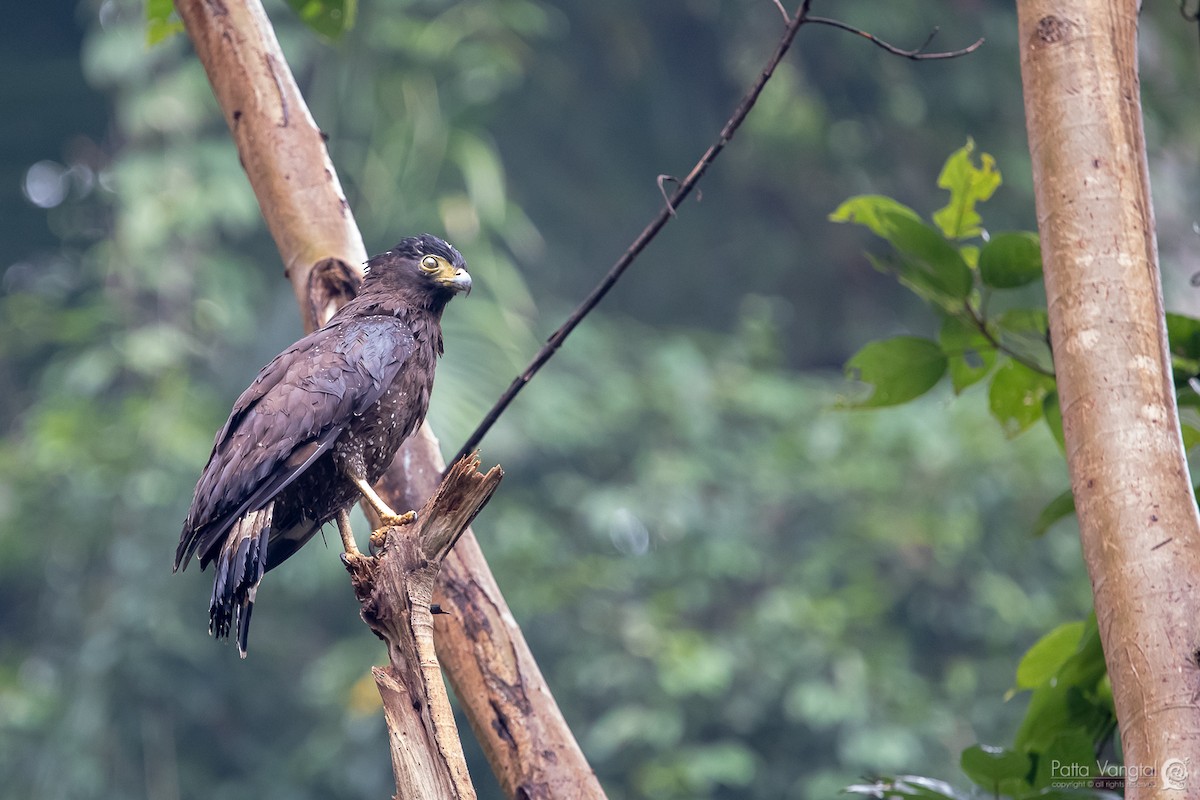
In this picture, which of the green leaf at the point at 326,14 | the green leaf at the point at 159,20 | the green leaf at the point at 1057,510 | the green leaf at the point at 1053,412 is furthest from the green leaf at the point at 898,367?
the green leaf at the point at 159,20

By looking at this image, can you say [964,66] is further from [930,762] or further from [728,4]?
[930,762]

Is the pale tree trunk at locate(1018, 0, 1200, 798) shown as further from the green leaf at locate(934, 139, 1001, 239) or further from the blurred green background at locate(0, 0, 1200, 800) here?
the blurred green background at locate(0, 0, 1200, 800)

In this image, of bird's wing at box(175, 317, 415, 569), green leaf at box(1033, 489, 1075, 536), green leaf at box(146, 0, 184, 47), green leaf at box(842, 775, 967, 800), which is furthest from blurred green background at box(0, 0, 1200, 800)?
green leaf at box(842, 775, 967, 800)

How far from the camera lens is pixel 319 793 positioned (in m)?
9.53

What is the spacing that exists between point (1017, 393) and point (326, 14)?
205cm

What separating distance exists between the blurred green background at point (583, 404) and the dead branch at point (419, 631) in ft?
16.7

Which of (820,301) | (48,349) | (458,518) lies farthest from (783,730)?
(48,349)

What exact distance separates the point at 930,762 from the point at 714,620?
2.04 meters

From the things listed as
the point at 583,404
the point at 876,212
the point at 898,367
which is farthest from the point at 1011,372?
the point at 583,404

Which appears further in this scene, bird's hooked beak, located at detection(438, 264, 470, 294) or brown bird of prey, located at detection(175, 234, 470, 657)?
bird's hooked beak, located at detection(438, 264, 470, 294)

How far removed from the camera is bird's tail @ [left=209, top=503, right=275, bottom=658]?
2.64m

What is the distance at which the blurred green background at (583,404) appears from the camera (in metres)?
8.73

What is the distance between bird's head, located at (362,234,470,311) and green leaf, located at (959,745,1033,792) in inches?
71.0

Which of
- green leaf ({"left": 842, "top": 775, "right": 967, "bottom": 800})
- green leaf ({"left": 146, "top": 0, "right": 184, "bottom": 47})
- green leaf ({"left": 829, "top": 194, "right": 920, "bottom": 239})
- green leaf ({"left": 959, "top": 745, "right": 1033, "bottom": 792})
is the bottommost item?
green leaf ({"left": 842, "top": 775, "right": 967, "bottom": 800})
